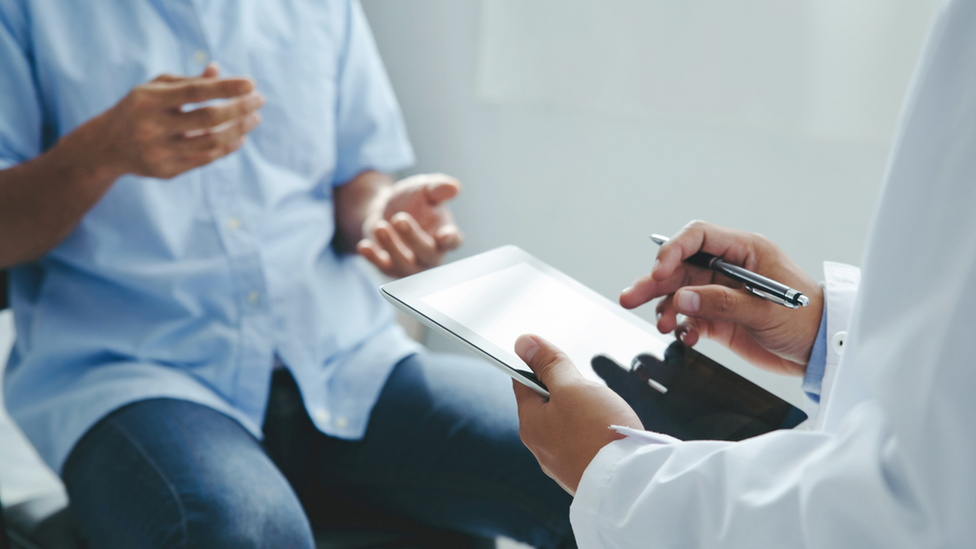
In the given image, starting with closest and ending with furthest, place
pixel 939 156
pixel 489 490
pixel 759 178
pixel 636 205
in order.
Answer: pixel 939 156
pixel 489 490
pixel 759 178
pixel 636 205

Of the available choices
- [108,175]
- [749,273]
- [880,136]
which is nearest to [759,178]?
[880,136]

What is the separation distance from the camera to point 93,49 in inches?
26.4

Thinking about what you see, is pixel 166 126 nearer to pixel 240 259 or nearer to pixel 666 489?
pixel 240 259

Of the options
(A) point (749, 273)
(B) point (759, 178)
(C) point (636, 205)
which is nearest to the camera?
(A) point (749, 273)

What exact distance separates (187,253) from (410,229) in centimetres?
27

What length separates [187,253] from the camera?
0.71 m

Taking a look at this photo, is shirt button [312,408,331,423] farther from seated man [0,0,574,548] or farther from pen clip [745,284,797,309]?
pen clip [745,284,797,309]

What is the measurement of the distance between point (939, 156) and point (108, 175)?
0.67 meters

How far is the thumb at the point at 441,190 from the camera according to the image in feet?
2.71

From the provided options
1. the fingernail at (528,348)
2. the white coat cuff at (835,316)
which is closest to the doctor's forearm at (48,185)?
the fingernail at (528,348)

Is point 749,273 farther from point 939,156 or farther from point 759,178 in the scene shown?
point 759,178

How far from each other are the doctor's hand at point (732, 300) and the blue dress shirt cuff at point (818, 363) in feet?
0.04

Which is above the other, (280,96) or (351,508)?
(280,96)

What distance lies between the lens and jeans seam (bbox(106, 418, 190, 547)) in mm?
514
